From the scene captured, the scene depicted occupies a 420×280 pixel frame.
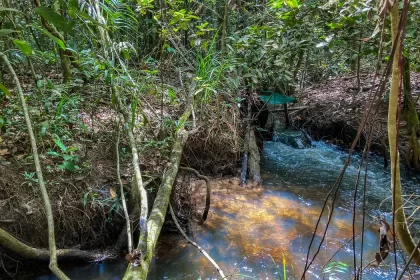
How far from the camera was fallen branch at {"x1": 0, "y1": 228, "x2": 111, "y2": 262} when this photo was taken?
1971 mm

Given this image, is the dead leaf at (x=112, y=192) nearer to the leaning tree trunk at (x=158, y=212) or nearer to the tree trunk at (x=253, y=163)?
the leaning tree trunk at (x=158, y=212)

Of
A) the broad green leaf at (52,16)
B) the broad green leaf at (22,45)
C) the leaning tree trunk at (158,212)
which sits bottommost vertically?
the leaning tree trunk at (158,212)

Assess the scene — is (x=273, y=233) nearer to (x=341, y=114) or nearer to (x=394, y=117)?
(x=394, y=117)

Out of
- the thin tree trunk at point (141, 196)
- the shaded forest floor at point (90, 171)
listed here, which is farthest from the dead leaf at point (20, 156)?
the thin tree trunk at point (141, 196)

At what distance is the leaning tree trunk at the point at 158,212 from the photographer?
5.09 ft

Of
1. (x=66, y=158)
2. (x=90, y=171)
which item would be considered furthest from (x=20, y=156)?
(x=90, y=171)

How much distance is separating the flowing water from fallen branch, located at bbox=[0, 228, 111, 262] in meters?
0.09

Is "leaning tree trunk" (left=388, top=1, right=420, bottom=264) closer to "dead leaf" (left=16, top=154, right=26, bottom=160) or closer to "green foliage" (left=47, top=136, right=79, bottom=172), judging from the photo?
"green foliage" (left=47, top=136, right=79, bottom=172)

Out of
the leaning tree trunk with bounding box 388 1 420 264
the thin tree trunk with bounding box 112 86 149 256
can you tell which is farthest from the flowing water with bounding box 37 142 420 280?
the leaning tree trunk with bounding box 388 1 420 264

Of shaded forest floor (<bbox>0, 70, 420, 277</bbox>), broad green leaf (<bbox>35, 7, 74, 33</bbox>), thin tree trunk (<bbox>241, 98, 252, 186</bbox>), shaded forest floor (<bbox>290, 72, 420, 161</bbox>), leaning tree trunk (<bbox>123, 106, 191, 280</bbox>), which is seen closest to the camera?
broad green leaf (<bbox>35, 7, 74, 33</bbox>)

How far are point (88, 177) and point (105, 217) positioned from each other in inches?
14.6

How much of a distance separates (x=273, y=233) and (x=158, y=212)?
1356mm

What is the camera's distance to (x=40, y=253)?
2.14m

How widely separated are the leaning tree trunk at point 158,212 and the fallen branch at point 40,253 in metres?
0.66
